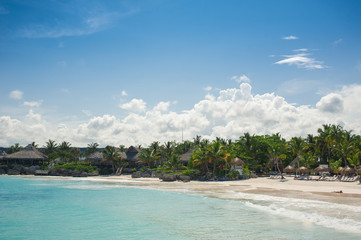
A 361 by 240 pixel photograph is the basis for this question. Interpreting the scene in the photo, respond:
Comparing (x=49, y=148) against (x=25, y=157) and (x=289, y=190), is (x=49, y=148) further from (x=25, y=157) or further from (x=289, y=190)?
(x=289, y=190)

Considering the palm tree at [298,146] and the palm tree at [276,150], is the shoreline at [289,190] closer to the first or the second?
the palm tree at [276,150]

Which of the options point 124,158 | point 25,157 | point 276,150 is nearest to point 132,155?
point 124,158

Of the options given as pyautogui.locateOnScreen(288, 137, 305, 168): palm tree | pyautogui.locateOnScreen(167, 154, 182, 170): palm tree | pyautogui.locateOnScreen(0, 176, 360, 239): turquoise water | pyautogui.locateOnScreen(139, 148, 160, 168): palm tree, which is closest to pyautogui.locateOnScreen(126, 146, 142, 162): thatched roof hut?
pyautogui.locateOnScreen(139, 148, 160, 168): palm tree

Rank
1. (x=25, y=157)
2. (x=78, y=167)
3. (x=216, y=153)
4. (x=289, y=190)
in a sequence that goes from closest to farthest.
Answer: (x=289, y=190)
(x=216, y=153)
(x=78, y=167)
(x=25, y=157)

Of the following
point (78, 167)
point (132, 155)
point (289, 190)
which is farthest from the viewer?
point (132, 155)

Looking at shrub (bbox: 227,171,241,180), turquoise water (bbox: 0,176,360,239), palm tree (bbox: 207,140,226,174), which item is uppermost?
palm tree (bbox: 207,140,226,174)

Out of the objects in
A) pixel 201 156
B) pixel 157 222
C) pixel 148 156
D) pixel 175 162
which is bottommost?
pixel 157 222

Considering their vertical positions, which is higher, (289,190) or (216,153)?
(216,153)

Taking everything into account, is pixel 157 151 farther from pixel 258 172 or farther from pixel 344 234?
pixel 344 234

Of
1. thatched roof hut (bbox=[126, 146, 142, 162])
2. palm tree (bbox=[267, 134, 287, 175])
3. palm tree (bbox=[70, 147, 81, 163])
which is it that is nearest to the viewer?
palm tree (bbox=[267, 134, 287, 175])

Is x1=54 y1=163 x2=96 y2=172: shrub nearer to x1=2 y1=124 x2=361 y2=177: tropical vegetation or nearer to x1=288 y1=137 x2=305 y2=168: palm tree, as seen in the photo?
x1=2 y1=124 x2=361 y2=177: tropical vegetation

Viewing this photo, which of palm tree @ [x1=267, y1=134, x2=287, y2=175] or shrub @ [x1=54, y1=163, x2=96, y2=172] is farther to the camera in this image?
shrub @ [x1=54, y1=163, x2=96, y2=172]

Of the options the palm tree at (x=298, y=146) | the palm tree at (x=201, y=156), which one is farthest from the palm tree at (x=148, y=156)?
the palm tree at (x=298, y=146)

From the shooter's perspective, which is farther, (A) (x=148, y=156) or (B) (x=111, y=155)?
(B) (x=111, y=155)
